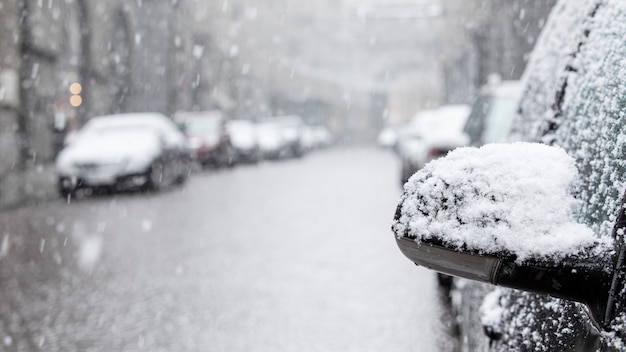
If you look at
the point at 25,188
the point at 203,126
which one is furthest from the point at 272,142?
the point at 25,188

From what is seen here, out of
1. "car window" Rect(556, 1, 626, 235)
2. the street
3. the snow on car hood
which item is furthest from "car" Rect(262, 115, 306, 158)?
"car window" Rect(556, 1, 626, 235)

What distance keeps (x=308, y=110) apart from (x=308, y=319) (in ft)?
203

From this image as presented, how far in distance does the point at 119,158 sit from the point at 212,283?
900cm

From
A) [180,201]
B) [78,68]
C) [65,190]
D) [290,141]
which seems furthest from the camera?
[290,141]

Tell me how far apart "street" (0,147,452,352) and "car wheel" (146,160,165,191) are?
10.0 ft

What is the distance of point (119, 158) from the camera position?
48.0ft

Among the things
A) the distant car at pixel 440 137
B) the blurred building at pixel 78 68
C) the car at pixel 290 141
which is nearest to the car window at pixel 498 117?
the distant car at pixel 440 137

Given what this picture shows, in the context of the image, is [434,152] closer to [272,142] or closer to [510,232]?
[510,232]

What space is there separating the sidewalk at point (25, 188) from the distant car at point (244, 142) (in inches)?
468

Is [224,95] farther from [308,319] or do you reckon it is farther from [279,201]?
[308,319]

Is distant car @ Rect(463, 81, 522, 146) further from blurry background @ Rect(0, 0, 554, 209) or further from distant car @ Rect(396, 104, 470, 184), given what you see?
blurry background @ Rect(0, 0, 554, 209)

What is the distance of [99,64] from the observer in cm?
2823

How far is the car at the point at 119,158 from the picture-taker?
1430 centimetres

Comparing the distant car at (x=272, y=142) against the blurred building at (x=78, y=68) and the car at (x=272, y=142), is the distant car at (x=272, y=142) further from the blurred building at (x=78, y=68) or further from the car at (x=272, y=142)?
the blurred building at (x=78, y=68)
